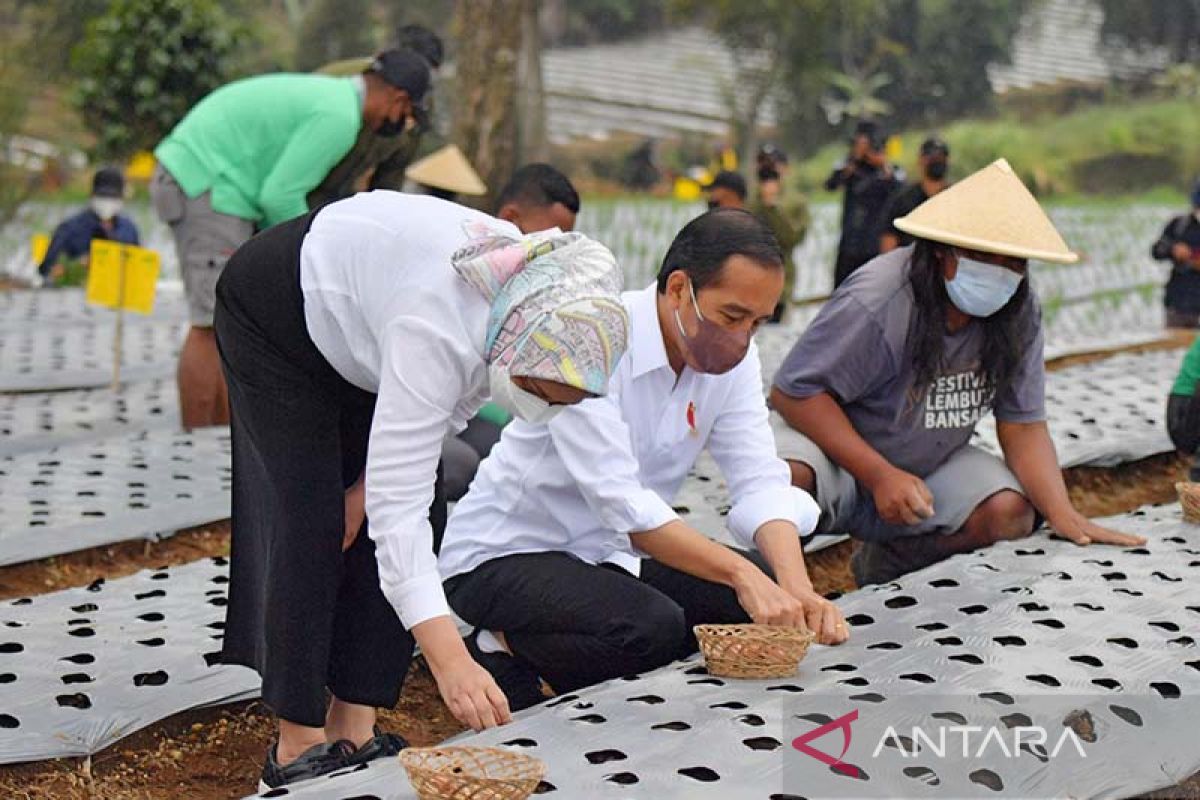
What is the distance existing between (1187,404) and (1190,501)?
3.15 feet

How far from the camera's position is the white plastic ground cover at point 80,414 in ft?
16.5

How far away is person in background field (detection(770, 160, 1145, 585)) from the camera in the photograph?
132 inches

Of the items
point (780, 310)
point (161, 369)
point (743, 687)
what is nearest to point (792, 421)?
point (743, 687)

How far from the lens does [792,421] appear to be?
141 inches

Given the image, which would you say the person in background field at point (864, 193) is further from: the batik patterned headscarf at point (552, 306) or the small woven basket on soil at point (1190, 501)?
the batik patterned headscarf at point (552, 306)

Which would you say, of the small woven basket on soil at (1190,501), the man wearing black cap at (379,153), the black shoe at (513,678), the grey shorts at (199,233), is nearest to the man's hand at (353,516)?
the black shoe at (513,678)

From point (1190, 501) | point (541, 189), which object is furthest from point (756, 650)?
point (541, 189)

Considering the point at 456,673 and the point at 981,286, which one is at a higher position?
the point at 981,286

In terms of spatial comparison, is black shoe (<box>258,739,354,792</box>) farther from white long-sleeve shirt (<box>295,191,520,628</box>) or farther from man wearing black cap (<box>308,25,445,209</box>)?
man wearing black cap (<box>308,25,445,209</box>)

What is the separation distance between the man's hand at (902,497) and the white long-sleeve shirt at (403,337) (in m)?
1.45

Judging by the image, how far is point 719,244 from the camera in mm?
2578

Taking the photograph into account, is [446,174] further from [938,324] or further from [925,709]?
[925,709]

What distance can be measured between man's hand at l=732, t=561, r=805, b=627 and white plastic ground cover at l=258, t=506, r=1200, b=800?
10 cm

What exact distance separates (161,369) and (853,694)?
4499 mm
